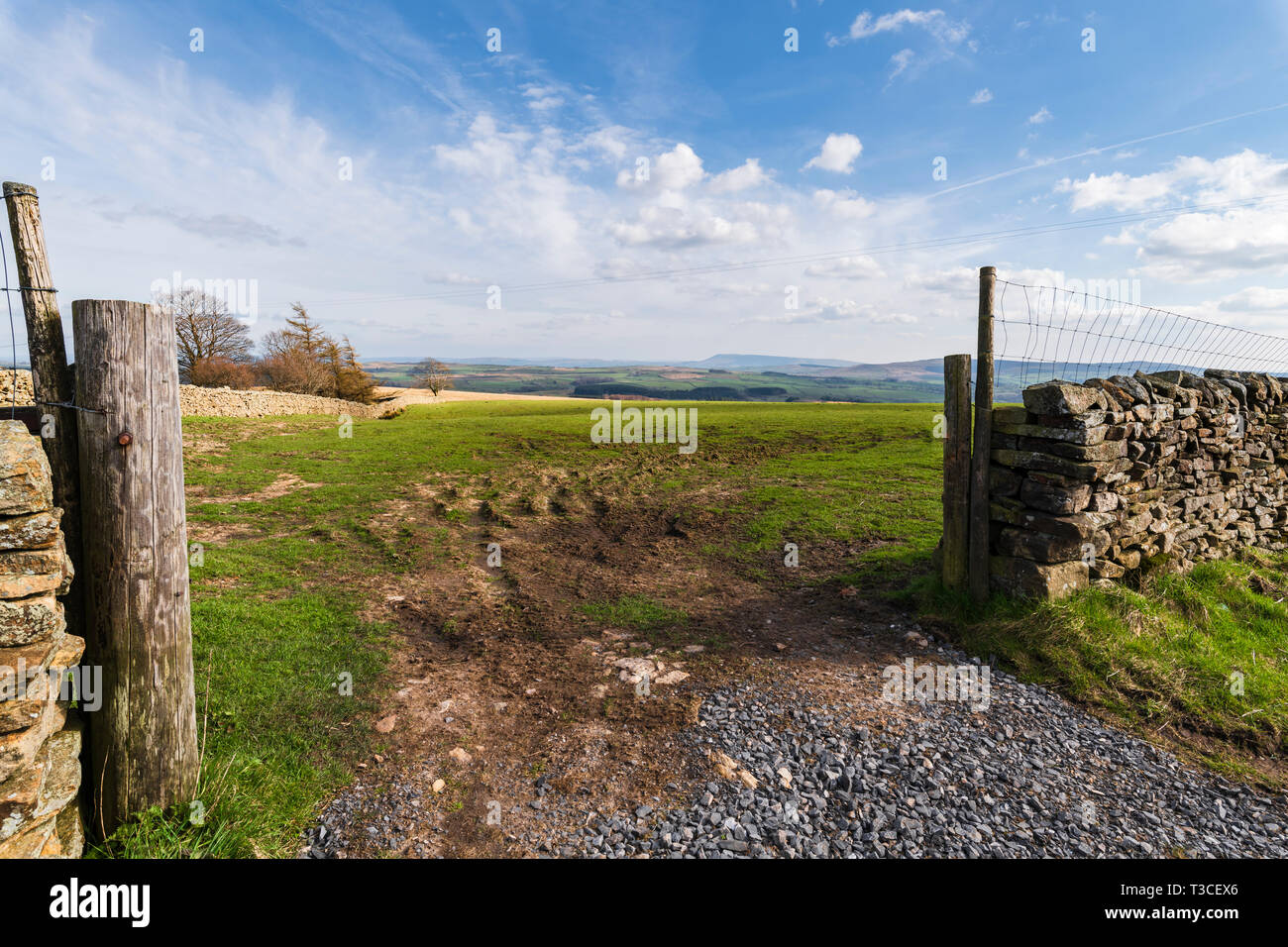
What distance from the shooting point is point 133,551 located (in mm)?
4102

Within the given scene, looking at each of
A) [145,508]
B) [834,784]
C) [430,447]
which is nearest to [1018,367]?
[834,784]

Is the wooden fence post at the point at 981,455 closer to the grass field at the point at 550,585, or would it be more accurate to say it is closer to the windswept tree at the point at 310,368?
the grass field at the point at 550,585

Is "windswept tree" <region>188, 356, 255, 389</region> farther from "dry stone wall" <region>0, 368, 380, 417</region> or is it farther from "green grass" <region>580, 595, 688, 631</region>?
"green grass" <region>580, 595, 688, 631</region>

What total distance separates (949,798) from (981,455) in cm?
516

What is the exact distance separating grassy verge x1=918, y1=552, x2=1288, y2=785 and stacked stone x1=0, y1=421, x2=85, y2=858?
8.95m

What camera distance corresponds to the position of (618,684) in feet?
23.4

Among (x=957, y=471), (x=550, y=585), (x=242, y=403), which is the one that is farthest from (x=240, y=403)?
(x=957, y=471)

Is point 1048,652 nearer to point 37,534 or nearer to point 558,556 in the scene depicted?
point 558,556

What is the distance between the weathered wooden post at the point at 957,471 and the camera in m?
8.63

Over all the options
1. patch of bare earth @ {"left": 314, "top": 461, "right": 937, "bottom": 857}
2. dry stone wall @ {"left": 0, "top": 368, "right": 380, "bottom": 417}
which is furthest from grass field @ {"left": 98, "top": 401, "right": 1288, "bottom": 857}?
dry stone wall @ {"left": 0, "top": 368, "right": 380, "bottom": 417}

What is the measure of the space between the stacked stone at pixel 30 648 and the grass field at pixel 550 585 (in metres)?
0.71

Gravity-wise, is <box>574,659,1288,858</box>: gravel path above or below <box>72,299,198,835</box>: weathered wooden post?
below

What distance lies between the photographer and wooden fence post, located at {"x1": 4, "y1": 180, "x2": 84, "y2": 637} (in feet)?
13.0

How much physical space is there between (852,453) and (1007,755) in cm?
1716
